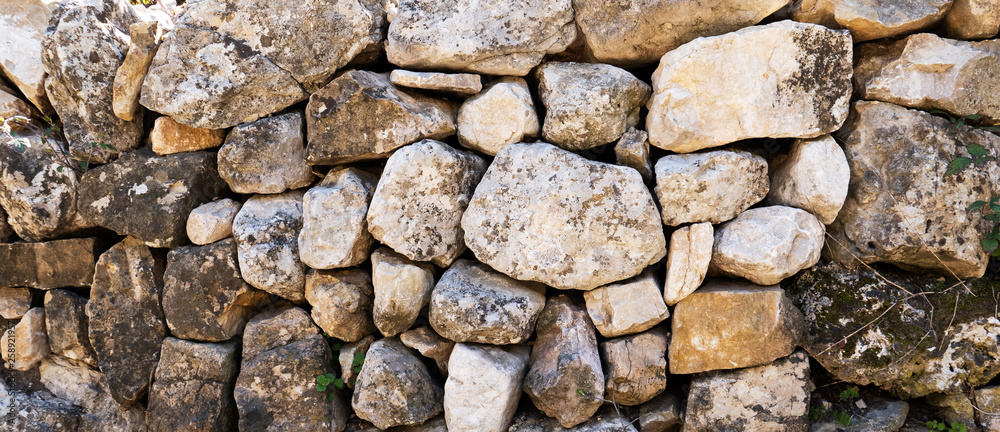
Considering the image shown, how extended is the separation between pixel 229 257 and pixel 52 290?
103 cm

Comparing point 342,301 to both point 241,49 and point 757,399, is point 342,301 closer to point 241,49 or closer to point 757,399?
point 241,49

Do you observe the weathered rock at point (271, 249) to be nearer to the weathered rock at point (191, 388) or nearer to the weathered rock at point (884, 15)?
the weathered rock at point (191, 388)

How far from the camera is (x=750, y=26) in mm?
2264

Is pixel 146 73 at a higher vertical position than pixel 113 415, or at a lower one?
higher

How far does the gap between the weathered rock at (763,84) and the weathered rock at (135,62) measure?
7.66ft

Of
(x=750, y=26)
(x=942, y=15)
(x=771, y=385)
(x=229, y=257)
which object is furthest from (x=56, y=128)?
(x=942, y=15)

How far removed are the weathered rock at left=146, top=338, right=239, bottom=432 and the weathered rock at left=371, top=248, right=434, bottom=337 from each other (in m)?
0.81

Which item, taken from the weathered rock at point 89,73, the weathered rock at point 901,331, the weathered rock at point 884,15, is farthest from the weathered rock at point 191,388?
the weathered rock at point 884,15

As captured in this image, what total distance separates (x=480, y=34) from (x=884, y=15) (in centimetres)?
157

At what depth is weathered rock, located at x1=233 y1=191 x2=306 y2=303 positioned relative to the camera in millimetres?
2547

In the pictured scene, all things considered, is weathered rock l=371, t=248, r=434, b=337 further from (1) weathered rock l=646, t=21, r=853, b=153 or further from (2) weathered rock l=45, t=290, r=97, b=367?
(2) weathered rock l=45, t=290, r=97, b=367

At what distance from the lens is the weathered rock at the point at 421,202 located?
94.6 inches

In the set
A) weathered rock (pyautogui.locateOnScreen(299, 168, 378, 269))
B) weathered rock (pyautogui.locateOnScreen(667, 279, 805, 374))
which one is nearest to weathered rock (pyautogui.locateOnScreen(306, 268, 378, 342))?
weathered rock (pyautogui.locateOnScreen(299, 168, 378, 269))

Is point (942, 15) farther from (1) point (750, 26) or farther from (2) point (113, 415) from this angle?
(2) point (113, 415)
